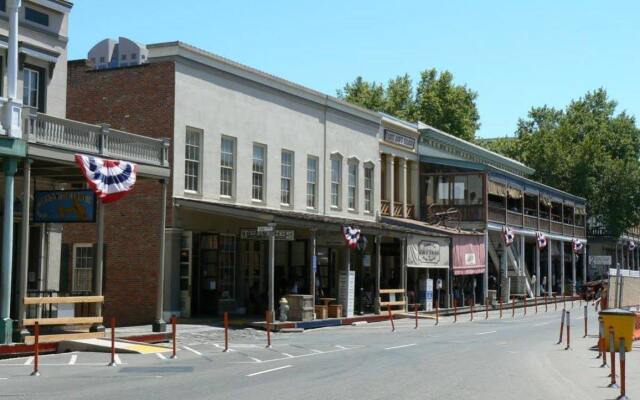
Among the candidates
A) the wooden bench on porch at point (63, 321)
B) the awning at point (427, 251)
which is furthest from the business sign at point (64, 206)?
the awning at point (427, 251)

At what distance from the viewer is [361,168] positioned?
4312cm

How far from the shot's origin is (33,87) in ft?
84.4

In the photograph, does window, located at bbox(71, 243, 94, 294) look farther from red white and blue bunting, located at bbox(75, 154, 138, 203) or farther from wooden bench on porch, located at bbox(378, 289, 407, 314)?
wooden bench on porch, located at bbox(378, 289, 407, 314)

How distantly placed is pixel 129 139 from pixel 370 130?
20502 millimetres

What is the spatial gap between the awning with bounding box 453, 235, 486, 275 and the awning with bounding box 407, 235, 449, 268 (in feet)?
3.86

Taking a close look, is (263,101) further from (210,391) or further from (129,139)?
(210,391)

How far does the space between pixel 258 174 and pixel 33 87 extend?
11227 millimetres

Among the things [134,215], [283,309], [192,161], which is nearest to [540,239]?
[283,309]

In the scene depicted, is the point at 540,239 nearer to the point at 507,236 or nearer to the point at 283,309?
the point at 507,236

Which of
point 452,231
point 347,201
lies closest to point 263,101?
point 347,201

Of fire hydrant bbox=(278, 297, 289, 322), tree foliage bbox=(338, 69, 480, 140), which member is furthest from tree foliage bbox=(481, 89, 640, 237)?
fire hydrant bbox=(278, 297, 289, 322)

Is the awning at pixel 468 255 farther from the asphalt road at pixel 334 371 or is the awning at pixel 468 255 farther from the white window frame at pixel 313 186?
the asphalt road at pixel 334 371

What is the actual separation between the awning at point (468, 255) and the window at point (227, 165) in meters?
14.8

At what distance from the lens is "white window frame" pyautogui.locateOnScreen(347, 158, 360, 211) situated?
42.2 meters
